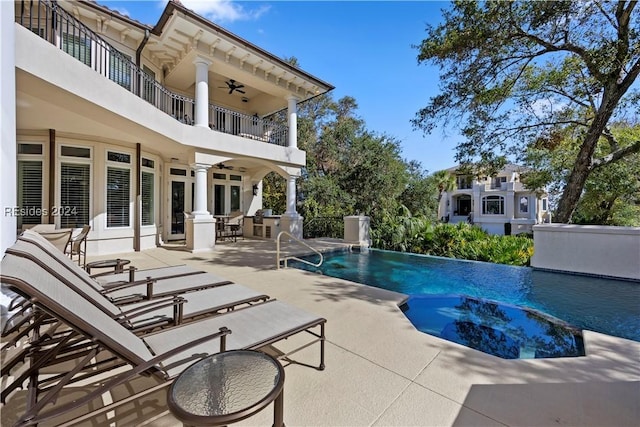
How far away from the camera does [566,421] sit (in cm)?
217

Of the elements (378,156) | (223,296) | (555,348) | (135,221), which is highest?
(378,156)

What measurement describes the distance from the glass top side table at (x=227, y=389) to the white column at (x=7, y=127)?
10.7 ft

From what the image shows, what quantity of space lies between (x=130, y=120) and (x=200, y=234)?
432cm

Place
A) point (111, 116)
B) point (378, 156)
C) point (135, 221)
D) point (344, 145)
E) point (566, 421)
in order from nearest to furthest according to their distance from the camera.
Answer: point (566, 421), point (111, 116), point (135, 221), point (378, 156), point (344, 145)

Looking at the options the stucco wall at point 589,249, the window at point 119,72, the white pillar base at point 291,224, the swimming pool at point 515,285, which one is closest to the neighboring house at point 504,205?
the white pillar base at point 291,224

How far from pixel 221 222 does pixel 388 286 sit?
9.15 m

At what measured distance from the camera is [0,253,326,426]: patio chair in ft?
5.16

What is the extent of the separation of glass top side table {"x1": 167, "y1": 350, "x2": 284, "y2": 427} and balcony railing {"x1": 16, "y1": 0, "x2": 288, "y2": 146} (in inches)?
288

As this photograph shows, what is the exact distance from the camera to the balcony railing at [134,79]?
24.8ft

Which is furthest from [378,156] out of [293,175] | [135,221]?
[135,221]

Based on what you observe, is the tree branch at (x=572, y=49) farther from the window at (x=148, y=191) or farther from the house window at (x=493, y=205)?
the house window at (x=493, y=205)

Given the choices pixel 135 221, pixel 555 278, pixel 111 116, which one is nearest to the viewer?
pixel 111 116

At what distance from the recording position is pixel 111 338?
1854mm

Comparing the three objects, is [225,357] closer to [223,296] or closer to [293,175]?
[223,296]
